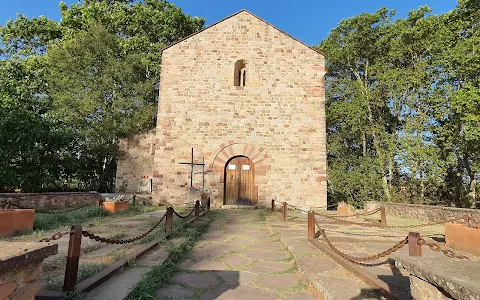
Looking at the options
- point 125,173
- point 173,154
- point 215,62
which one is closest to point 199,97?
point 215,62

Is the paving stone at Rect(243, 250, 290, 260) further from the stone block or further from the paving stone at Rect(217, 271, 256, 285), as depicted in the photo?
the stone block

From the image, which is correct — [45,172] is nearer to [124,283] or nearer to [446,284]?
[124,283]

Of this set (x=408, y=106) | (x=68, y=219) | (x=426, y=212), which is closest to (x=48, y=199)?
(x=68, y=219)

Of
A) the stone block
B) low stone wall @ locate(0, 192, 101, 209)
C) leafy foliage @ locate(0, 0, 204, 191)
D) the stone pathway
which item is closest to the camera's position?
the stone pathway

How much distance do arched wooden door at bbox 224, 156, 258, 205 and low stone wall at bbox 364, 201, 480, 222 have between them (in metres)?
5.73

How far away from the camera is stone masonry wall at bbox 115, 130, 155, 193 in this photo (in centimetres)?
1650

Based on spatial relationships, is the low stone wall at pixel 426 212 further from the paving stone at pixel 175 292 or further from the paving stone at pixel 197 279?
the paving stone at pixel 175 292

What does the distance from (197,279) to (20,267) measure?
1.96m

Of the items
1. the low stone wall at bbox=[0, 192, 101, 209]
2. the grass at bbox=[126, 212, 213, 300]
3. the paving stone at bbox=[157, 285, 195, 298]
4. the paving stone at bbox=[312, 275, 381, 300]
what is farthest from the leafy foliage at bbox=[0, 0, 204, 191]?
the paving stone at bbox=[312, 275, 381, 300]

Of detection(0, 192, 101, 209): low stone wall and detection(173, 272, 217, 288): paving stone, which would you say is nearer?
detection(173, 272, 217, 288): paving stone

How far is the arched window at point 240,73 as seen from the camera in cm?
1294

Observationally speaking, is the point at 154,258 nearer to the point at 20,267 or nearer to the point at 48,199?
the point at 20,267

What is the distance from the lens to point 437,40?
14.1 m

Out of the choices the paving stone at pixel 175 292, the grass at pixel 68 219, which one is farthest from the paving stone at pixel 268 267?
the grass at pixel 68 219
